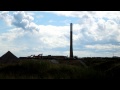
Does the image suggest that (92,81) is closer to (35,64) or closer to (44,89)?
(44,89)

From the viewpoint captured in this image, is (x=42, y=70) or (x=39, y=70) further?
(x=39, y=70)
